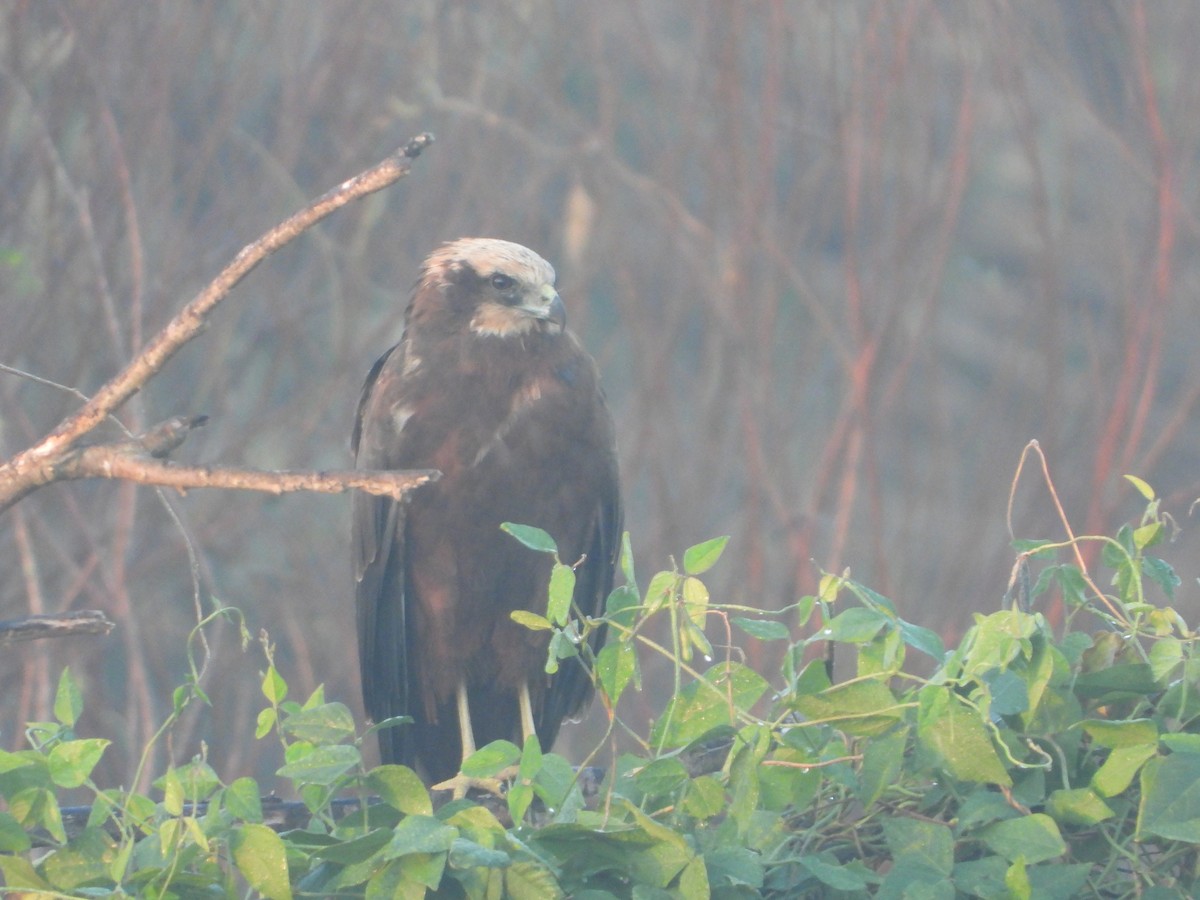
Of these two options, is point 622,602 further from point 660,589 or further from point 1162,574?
point 1162,574

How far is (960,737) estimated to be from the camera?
1571mm

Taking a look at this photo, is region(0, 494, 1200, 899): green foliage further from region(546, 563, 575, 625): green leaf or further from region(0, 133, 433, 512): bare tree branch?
region(0, 133, 433, 512): bare tree branch

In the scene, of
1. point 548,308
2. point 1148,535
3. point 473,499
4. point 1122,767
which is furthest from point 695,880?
point 548,308

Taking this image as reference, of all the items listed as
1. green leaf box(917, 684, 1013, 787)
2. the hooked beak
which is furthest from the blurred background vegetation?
green leaf box(917, 684, 1013, 787)

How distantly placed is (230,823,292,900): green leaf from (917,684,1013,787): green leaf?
2.18ft

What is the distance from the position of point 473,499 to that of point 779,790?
188 centimetres

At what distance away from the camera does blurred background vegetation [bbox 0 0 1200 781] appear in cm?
441

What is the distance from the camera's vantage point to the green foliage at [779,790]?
154 cm

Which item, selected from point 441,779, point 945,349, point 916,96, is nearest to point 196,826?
point 441,779

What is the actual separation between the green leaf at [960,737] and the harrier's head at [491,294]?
2120mm

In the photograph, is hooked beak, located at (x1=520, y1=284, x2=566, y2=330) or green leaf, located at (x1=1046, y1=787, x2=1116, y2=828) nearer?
green leaf, located at (x1=1046, y1=787, x2=1116, y2=828)

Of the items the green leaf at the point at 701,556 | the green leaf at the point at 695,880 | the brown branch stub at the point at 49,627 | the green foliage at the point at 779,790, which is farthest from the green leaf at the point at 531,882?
the brown branch stub at the point at 49,627

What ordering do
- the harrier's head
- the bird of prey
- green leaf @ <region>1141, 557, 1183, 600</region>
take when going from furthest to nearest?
1. the harrier's head
2. the bird of prey
3. green leaf @ <region>1141, 557, 1183, 600</region>

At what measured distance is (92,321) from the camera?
4383 mm
